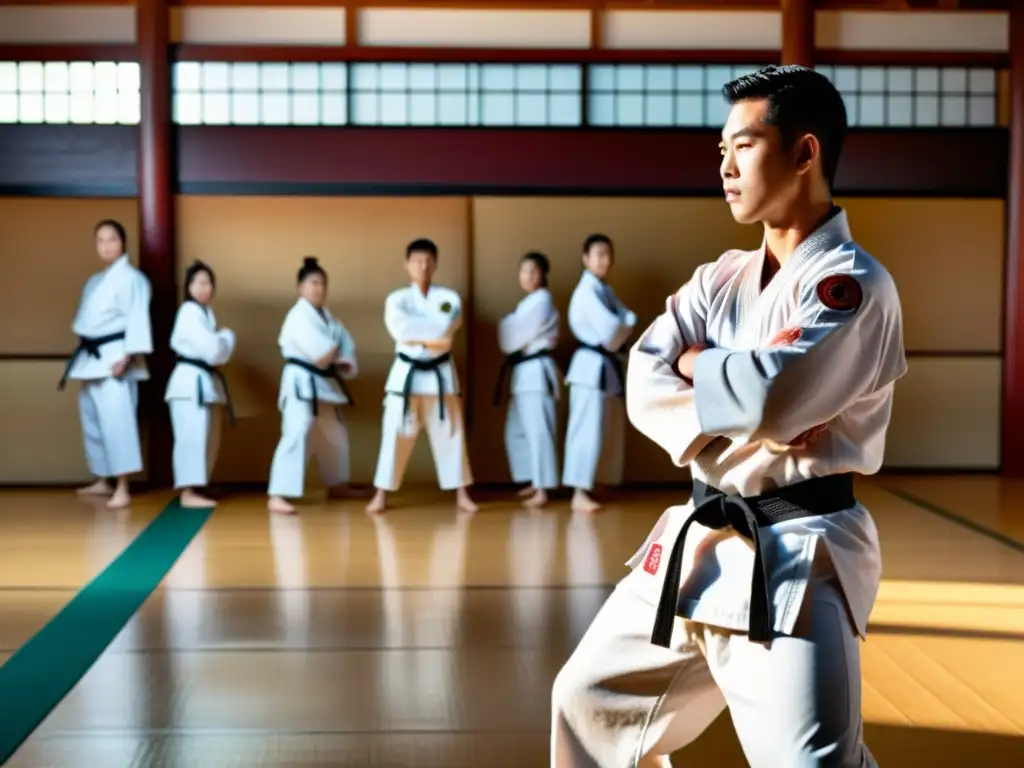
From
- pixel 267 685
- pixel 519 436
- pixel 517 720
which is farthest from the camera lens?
pixel 519 436

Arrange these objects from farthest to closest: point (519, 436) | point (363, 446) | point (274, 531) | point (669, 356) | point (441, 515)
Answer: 1. point (363, 446)
2. point (519, 436)
3. point (441, 515)
4. point (274, 531)
5. point (669, 356)

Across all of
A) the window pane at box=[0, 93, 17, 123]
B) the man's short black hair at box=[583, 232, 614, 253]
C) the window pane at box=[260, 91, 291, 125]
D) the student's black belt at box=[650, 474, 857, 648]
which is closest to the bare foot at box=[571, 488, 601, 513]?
the man's short black hair at box=[583, 232, 614, 253]

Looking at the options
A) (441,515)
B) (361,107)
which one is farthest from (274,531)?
(361,107)

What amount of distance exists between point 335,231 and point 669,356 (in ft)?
18.9

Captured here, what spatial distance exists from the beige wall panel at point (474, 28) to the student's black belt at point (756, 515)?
235 inches

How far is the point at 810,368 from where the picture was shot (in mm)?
1671

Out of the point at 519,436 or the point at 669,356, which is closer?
the point at 669,356

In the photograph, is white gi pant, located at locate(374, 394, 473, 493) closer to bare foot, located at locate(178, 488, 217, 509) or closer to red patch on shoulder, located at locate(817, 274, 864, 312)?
bare foot, located at locate(178, 488, 217, 509)

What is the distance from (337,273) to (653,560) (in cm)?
577

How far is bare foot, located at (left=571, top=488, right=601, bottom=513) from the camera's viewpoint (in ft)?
21.7

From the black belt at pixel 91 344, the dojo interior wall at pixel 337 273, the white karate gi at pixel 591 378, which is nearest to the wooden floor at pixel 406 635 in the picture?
A: the white karate gi at pixel 591 378

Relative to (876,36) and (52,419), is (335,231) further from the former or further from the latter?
(876,36)

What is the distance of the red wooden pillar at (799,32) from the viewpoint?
24.3 feet

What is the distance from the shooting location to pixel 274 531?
6008 mm
